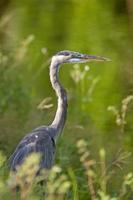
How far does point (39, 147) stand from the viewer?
7.20m

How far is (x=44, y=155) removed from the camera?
7141 mm

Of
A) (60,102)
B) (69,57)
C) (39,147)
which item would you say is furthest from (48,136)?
(69,57)

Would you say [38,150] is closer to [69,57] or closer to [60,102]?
[60,102]

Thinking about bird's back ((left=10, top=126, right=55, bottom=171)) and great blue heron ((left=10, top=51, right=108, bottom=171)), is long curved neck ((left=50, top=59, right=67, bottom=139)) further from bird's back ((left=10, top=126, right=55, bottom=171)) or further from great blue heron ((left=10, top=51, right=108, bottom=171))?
bird's back ((left=10, top=126, right=55, bottom=171))

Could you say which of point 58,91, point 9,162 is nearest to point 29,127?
point 58,91

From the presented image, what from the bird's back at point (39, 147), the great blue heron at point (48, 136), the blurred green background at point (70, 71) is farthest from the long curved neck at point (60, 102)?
the blurred green background at point (70, 71)

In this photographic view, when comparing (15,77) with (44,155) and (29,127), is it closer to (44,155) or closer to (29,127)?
(29,127)

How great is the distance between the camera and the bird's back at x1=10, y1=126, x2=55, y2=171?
22.6 ft

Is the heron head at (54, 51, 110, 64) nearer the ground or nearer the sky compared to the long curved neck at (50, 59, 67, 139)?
nearer the sky

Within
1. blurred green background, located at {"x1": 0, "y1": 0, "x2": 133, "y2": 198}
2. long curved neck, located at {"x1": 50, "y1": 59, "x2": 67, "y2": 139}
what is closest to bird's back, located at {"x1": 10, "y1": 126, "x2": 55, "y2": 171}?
long curved neck, located at {"x1": 50, "y1": 59, "x2": 67, "y2": 139}

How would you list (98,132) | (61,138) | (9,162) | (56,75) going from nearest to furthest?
(9,162)
(56,75)
(61,138)
(98,132)

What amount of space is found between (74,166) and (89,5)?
9252 millimetres

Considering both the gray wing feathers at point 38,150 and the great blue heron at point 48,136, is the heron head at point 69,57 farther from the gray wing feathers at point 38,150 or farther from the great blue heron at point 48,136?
the gray wing feathers at point 38,150

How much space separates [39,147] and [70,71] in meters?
4.05
